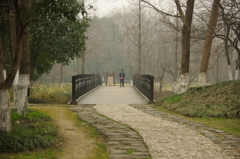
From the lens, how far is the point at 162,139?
650 cm

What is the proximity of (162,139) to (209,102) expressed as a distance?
5225 mm

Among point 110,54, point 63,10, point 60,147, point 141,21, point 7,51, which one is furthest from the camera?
point 110,54

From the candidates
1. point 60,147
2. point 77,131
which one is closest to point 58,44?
point 77,131

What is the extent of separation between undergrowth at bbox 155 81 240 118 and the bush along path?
1.54m

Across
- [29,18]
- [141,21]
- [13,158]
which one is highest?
[141,21]

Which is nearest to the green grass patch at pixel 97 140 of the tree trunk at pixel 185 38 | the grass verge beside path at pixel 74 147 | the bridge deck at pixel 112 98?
the grass verge beside path at pixel 74 147

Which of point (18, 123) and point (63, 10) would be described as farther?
point (18, 123)

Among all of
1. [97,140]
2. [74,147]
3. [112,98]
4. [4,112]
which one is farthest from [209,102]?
[4,112]

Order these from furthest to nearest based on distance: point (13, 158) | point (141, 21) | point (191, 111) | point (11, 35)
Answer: point (141, 21), point (191, 111), point (11, 35), point (13, 158)

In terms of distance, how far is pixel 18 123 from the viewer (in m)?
7.53

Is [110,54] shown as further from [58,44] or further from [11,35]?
[11,35]

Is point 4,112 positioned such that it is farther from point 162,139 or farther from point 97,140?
point 162,139

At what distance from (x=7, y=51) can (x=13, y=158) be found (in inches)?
438

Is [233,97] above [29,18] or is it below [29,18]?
below
